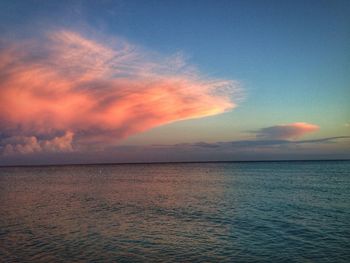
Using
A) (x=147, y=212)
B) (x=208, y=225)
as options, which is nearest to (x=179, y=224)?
(x=208, y=225)

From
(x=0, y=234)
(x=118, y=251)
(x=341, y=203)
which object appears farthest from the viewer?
(x=341, y=203)

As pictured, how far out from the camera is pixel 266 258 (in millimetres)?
20312

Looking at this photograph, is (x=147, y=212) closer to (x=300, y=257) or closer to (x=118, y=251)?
(x=118, y=251)

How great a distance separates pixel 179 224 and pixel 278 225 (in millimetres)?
9430

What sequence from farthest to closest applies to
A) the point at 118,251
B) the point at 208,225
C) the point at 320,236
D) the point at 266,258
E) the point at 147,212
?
the point at 147,212 < the point at 208,225 < the point at 320,236 < the point at 118,251 < the point at 266,258

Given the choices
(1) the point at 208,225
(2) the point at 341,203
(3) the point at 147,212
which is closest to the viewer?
(1) the point at 208,225

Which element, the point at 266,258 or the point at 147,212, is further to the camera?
the point at 147,212

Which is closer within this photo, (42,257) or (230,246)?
(42,257)

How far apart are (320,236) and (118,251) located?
52.9 feet

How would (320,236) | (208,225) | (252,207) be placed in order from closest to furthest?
(320,236)
(208,225)
(252,207)

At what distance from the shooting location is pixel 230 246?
2270cm

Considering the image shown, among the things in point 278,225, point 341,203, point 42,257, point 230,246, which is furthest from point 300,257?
point 341,203

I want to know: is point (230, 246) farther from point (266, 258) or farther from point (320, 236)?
point (320, 236)

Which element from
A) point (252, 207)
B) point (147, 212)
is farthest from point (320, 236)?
point (147, 212)
